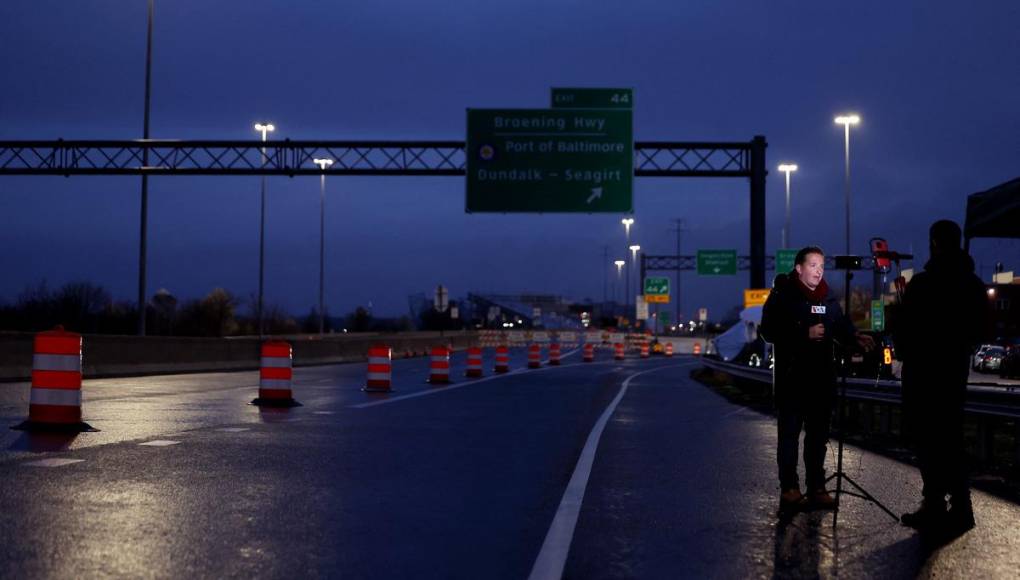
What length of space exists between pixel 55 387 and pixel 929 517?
355 inches

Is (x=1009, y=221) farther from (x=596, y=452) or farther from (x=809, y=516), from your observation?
(x=809, y=516)

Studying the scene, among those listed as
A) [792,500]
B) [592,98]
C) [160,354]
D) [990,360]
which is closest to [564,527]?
[792,500]

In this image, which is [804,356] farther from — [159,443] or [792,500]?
[159,443]

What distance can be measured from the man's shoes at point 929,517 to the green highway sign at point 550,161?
26.6m

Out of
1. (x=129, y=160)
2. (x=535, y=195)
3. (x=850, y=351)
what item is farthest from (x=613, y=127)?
(x=850, y=351)

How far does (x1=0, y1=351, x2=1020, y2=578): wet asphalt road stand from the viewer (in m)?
6.20

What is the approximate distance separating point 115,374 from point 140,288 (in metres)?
8.93

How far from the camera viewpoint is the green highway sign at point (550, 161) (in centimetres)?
3394

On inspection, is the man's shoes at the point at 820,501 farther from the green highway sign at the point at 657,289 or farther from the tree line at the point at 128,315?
the green highway sign at the point at 657,289

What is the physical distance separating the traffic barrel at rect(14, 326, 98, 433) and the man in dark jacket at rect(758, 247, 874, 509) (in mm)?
7704

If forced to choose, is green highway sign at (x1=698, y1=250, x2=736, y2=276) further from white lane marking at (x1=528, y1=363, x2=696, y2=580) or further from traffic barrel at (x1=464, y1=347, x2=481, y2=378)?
white lane marking at (x1=528, y1=363, x2=696, y2=580)

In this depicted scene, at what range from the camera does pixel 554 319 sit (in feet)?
563

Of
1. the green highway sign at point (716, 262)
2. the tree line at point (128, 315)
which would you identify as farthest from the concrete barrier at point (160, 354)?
the green highway sign at point (716, 262)

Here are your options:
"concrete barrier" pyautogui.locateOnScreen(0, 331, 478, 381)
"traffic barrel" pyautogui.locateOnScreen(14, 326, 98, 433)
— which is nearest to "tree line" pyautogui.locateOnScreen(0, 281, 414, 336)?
"concrete barrier" pyautogui.locateOnScreen(0, 331, 478, 381)
